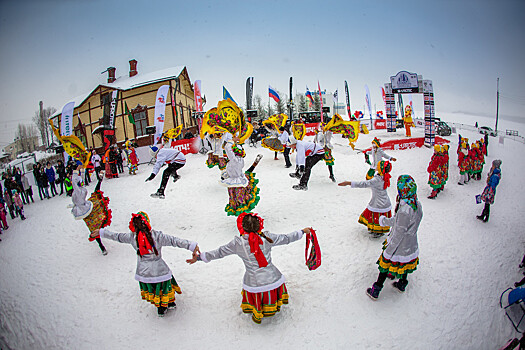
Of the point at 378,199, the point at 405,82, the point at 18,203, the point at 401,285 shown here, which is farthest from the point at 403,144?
the point at 18,203

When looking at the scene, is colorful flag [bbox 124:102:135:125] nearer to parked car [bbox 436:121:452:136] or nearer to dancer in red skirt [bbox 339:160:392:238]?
dancer in red skirt [bbox 339:160:392:238]

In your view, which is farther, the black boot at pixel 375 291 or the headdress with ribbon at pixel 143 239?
the black boot at pixel 375 291

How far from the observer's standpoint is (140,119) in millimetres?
12211

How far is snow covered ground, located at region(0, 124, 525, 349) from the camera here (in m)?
3.37

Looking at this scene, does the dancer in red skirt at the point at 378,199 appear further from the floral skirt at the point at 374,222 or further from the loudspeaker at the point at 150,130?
the loudspeaker at the point at 150,130

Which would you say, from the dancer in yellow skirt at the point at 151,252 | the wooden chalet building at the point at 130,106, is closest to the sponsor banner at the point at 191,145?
the wooden chalet building at the point at 130,106

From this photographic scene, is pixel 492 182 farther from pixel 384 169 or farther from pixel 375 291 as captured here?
pixel 375 291

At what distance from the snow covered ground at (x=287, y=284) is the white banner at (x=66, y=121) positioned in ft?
7.21

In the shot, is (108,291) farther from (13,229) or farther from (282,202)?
(282,202)

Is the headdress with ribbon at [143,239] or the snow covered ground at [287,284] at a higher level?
the headdress with ribbon at [143,239]

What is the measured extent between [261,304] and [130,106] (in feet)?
35.0

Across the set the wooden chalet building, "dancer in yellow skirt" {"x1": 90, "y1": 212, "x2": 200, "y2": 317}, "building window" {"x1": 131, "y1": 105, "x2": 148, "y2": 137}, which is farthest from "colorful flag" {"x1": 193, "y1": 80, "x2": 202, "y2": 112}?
"dancer in yellow skirt" {"x1": 90, "y1": 212, "x2": 200, "y2": 317}

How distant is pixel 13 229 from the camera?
596 centimetres

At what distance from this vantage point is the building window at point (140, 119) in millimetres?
11477
